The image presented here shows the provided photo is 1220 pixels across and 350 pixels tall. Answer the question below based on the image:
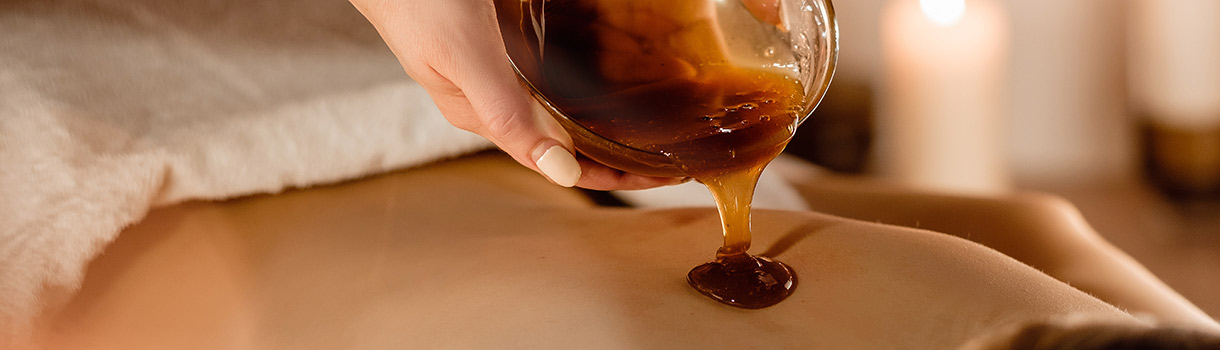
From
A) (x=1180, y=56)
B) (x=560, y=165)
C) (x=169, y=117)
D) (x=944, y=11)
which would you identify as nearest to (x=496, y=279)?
(x=560, y=165)

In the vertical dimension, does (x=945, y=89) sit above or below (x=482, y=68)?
below

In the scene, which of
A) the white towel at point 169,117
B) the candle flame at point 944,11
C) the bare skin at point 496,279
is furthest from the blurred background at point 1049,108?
the bare skin at point 496,279

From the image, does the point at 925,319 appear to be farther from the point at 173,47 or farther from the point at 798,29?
the point at 173,47

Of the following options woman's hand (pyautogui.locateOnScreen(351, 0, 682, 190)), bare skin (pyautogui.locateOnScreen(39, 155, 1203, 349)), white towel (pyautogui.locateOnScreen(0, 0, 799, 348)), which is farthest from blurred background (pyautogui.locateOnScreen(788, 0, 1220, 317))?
woman's hand (pyautogui.locateOnScreen(351, 0, 682, 190))

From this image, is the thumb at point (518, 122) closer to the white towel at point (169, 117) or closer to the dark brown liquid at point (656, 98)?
the dark brown liquid at point (656, 98)

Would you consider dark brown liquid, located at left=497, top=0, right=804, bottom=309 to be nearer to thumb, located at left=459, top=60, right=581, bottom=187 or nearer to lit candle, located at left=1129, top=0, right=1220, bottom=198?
thumb, located at left=459, top=60, right=581, bottom=187

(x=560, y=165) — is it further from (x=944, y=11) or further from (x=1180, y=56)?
(x=1180, y=56)

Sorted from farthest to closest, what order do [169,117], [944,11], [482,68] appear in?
[944,11] → [169,117] → [482,68]
